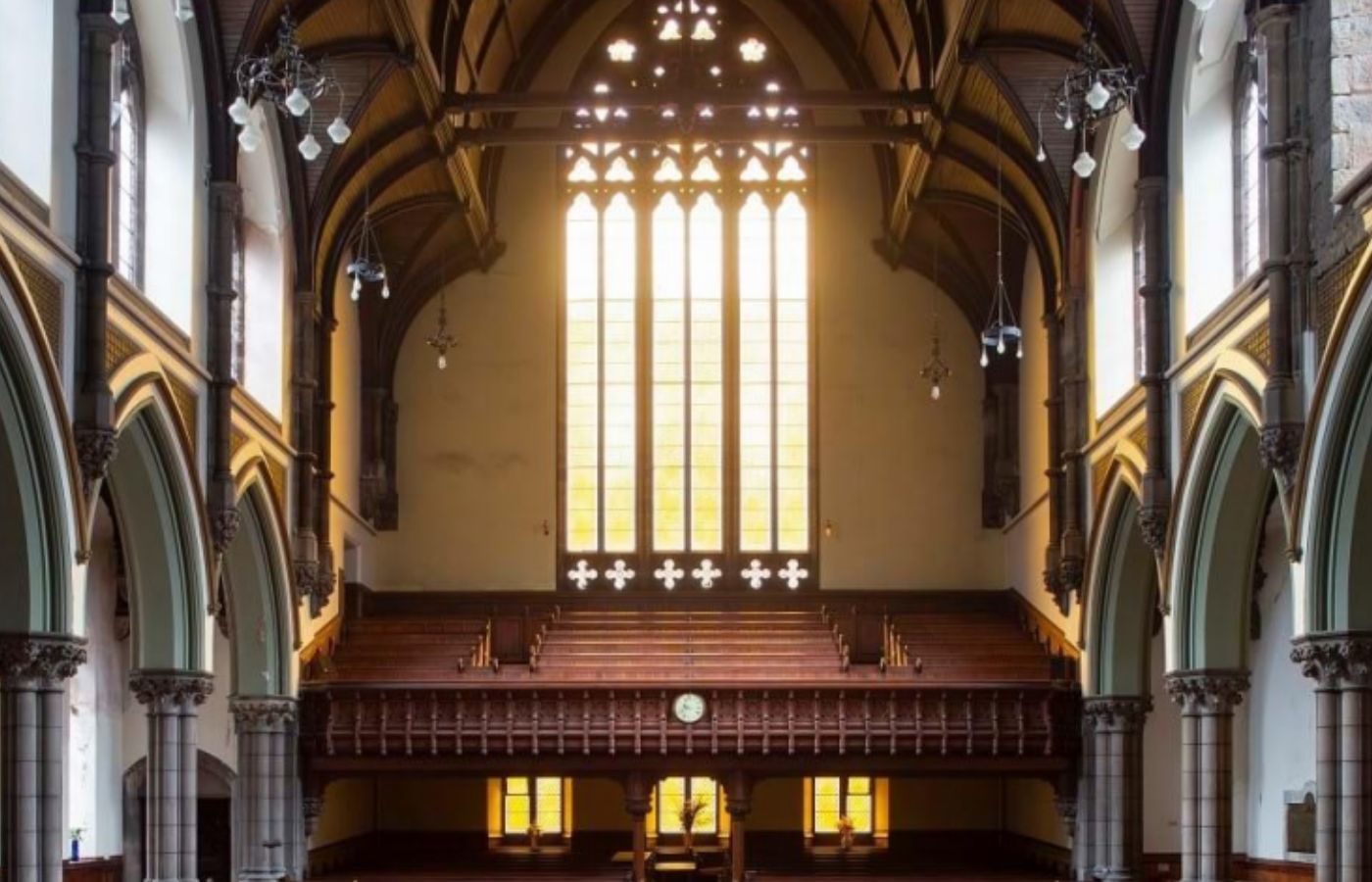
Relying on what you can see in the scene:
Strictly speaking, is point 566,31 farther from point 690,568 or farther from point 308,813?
point 308,813

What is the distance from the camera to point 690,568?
4019 cm

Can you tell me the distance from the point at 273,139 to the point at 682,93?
637 cm

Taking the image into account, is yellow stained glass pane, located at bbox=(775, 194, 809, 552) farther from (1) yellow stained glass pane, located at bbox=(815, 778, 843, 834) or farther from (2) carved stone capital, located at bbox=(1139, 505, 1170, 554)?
(2) carved stone capital, located at bbox=(1139, 505, 1170, 554)

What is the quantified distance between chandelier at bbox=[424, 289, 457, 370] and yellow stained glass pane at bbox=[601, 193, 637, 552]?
2.88 metres

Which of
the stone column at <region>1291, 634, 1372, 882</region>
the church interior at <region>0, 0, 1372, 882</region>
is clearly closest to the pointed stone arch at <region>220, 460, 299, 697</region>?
the church interior at <region>0, 0, 1372, 882</region>

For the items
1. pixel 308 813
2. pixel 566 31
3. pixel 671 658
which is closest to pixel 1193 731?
pixel 671 658

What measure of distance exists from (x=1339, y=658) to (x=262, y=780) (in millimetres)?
17258

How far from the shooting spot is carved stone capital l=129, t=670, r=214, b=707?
2719 cm

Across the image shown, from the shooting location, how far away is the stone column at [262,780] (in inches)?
1272

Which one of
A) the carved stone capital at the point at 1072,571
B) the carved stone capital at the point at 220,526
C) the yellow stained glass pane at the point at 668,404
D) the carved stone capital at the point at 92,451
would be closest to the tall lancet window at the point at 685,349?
the yellow stained glass pane at the point at 668,404

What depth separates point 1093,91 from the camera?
20938mm

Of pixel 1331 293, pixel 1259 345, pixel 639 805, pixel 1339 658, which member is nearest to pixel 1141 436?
pixel 1259 345

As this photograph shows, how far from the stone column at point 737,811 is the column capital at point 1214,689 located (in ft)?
28.3

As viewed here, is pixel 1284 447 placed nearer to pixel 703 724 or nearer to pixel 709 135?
pixel 703 724
